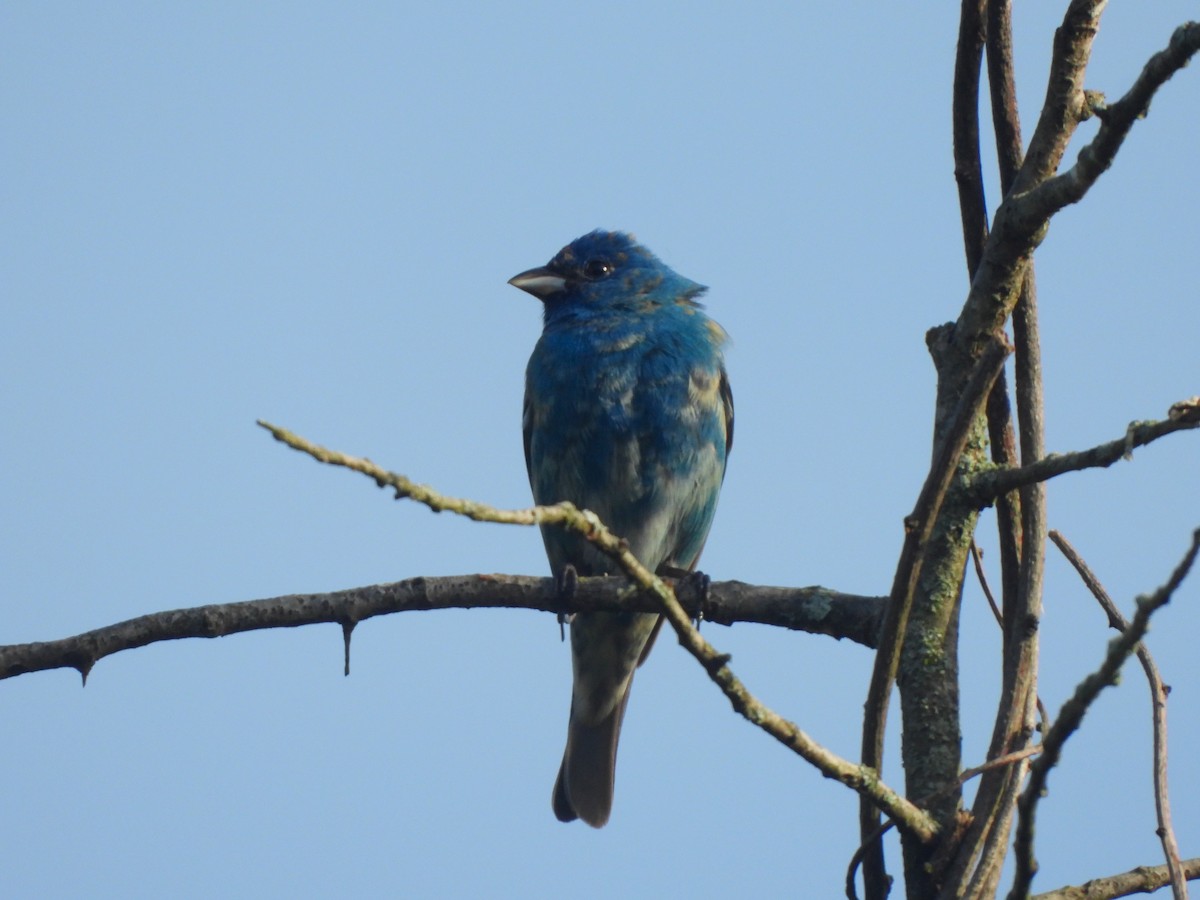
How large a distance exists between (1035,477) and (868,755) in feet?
2.16

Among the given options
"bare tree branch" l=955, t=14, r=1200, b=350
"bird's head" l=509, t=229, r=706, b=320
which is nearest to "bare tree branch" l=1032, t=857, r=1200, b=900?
"bare tree branch" l=955, t=14, r=1200, b=350

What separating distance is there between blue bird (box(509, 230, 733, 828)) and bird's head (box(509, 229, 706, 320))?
0.05 ft

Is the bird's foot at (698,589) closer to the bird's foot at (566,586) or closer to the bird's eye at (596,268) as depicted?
the bird's foot at (566,586)

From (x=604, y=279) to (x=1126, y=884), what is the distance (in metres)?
5.53

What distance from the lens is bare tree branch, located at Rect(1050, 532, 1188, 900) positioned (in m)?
2.66

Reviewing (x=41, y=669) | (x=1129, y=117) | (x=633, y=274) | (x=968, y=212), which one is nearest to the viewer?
(x=1129, y=117)

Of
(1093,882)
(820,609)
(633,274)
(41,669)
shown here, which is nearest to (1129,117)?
(1093,882)

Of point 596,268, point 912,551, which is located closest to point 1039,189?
point 912,551

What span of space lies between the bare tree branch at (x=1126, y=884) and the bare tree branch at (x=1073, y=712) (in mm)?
835

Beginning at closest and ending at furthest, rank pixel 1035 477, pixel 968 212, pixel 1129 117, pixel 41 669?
pixel 1129 117, pixel 1035 477, pixel 968 212, pixel 41 669

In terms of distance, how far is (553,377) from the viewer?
7016mm

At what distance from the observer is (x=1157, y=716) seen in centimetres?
295

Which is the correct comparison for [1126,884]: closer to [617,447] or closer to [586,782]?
[617,447]

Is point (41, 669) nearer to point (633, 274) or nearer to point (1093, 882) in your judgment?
point (1093, 882)
